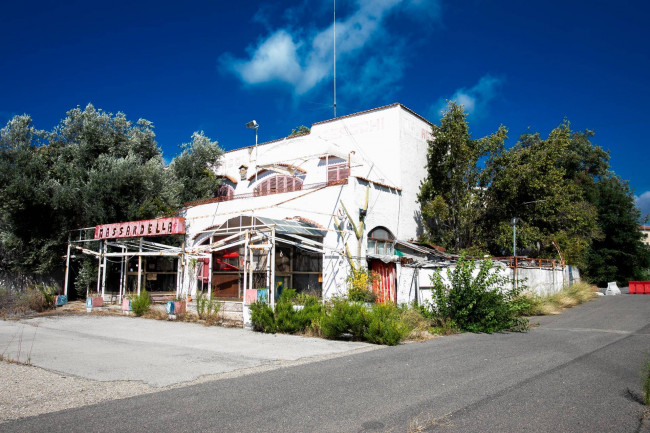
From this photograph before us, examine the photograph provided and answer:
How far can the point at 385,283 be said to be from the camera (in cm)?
1631

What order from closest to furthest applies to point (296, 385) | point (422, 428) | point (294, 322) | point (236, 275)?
1. point (422, 428)
2. point (296, 385)
3. point (294, 322)
4. point (236, 275)

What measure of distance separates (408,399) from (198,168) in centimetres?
2426

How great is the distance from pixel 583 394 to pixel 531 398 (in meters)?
0.79

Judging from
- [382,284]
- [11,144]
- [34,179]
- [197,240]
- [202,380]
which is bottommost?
[202,380]

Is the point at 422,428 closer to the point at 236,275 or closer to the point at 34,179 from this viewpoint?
the point at 236,275

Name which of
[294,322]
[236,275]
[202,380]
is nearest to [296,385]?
[202,380]

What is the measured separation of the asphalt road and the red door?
6586mm

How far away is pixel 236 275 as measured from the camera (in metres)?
19.6

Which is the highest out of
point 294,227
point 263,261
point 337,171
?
point 337,171

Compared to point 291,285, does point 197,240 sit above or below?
above

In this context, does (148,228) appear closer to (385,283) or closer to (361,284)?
(361,284)

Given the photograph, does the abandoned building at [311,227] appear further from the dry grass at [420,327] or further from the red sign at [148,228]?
the dry grass at [420,327]

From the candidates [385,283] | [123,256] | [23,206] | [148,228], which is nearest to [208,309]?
[148,228]

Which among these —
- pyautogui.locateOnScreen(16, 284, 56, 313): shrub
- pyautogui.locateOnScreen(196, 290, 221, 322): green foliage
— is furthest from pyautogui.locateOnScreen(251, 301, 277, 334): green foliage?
pyautogui.locateOnScreen(16, 284, 56, 313): shrub
